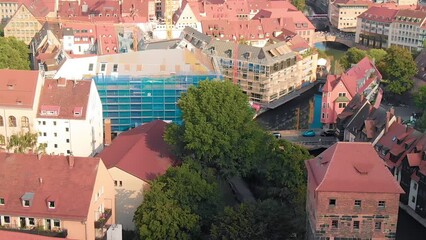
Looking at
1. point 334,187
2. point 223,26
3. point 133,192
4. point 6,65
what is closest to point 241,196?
point 133,192

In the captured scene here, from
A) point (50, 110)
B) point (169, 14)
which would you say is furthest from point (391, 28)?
point (50, 110)

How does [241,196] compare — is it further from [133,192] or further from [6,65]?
[6,65]

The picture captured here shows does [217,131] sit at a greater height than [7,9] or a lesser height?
lesser

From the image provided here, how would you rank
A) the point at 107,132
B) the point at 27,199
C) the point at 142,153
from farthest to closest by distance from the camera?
the point at 107,132 → the point at 142,153 → the point at 27,199

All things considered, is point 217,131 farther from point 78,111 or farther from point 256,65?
point 256,65

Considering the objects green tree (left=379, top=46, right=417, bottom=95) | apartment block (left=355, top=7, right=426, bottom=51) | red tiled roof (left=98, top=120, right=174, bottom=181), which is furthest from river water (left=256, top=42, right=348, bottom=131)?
apartment block (left=355, top=7, right=426, bottom=51)

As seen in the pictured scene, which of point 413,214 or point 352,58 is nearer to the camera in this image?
point 413,214

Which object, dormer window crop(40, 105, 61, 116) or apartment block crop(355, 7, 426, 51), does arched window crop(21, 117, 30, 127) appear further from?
apartment block crop(355, 7, 426, 51)
